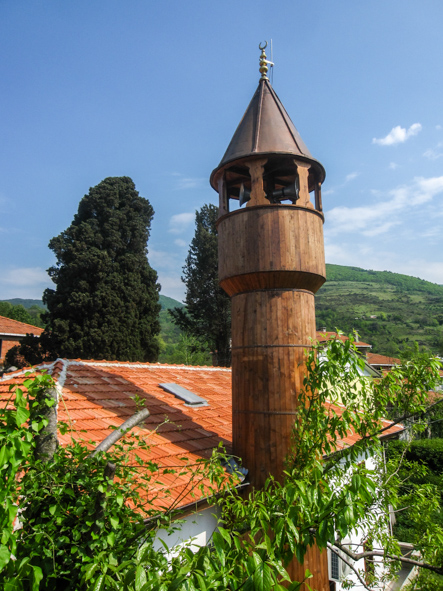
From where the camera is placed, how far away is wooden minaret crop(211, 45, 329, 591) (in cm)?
561

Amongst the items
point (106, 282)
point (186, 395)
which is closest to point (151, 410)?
point (186, 395)

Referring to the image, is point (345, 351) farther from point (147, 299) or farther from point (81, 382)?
point (147, 299)

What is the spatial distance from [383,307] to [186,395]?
10480 centimetres

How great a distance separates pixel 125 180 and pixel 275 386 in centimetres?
1674

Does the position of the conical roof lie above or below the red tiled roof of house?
above

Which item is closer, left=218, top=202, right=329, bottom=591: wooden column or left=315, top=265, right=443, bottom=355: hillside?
left=218, top=202, right=329, bottom=591: wooden column

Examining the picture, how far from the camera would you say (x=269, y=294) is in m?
5.96

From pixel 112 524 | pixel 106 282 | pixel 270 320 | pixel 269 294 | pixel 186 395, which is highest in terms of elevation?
pixel 106 282

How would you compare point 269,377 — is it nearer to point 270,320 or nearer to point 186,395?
point 270,320

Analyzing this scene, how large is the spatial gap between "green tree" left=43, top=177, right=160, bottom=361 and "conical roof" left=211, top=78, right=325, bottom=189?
1155 cm

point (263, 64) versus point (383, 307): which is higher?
point (383, 307)

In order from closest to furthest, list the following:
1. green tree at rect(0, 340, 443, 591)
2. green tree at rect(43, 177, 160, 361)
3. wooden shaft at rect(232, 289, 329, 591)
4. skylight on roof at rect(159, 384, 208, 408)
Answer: green tree at rect(0, 340, 443, 591) → wooden shaft at rect(232, 289, 329, 591) → skylight on roof at rect(159, 384, 208, 408) → green tree at rect(43, 177, 160, 361)

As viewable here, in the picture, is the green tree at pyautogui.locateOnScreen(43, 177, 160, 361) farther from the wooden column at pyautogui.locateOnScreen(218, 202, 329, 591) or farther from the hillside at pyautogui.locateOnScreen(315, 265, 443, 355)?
the hillside at pyautogui.locateOnScreen(315, 265, 443, 355)

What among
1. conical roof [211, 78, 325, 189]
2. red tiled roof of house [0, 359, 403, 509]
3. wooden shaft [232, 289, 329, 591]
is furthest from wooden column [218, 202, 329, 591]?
red tiled roof of house [0, 359, 403, 509]
